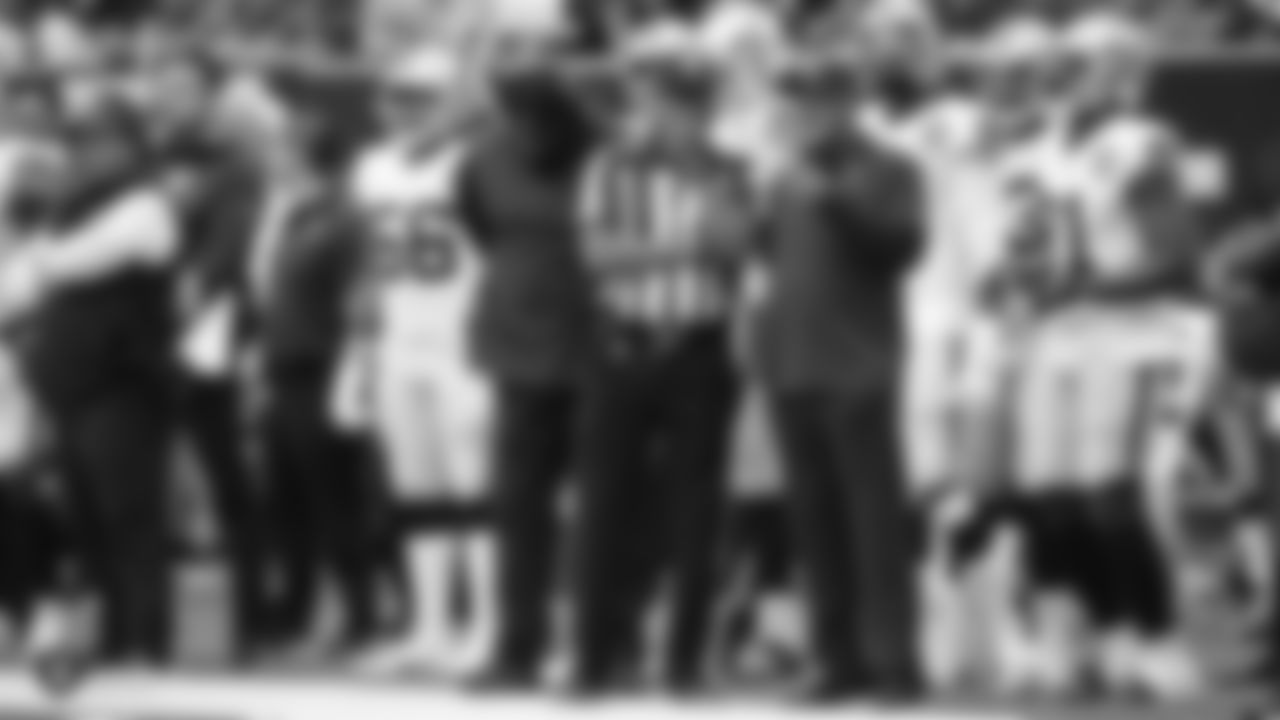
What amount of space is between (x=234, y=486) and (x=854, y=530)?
3232 mm

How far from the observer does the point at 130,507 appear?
15133 millimetres

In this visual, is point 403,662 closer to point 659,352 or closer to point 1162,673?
point 659,352

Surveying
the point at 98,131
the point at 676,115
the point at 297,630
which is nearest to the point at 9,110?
the point at 98,131

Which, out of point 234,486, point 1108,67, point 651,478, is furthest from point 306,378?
point 1108,67

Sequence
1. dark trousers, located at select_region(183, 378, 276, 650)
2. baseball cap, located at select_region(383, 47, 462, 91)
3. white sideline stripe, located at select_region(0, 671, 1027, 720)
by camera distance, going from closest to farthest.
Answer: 1. white sideline stripe, located at select_region(0, 671, 1027, 720)
2. baseball cap, located at select_region(383, 47, 462, 91)
3. dark trousers, located at select_region(183, 378, 276, 650)

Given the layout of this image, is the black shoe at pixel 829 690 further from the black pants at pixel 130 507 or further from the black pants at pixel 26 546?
the black pants at pixel 26 546

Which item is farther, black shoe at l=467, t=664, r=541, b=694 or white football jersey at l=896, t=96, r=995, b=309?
white football jersey at l=896, t=96, r=995, b=309

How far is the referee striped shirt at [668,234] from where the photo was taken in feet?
44.8

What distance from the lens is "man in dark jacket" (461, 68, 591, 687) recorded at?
14.0m

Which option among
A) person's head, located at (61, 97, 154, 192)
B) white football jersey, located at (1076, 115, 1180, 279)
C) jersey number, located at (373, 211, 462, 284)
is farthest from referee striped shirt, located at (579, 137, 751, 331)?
person's head, located at (61, 97, 154, 192)

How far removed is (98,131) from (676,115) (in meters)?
2.23

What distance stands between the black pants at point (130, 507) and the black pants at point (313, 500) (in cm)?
47

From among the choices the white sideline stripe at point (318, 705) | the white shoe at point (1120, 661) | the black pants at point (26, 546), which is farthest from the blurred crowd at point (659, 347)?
the white sideline stripe at point (318, 705)

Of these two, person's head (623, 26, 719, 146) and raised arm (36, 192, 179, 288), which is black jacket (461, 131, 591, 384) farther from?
raised arm (36, 192, 179, 288)
